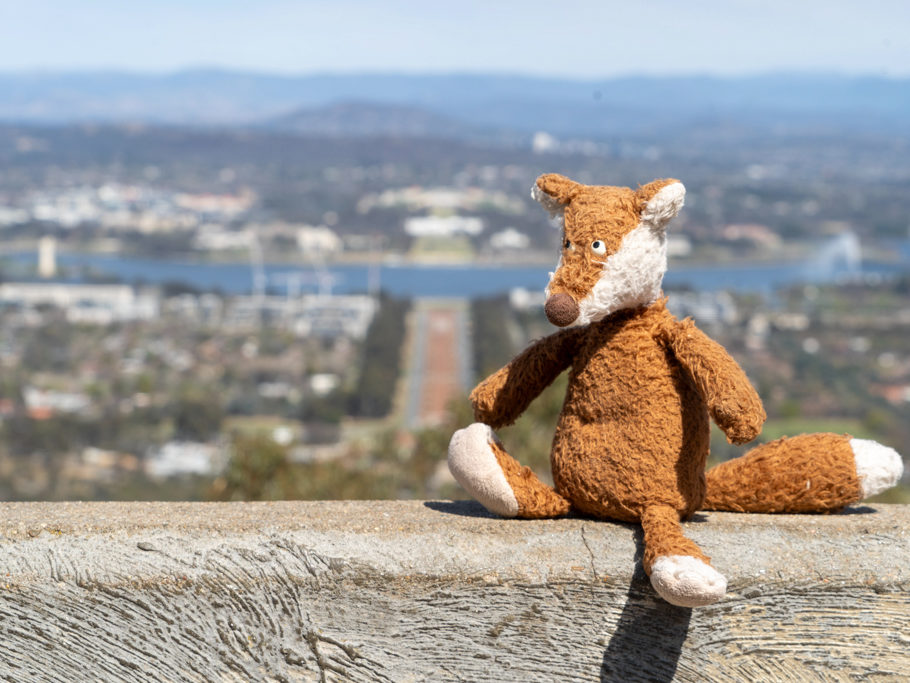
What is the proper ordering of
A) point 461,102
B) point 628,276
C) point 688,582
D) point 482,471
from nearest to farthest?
point 688,582, point 628,276, point 482,471, point 461,102

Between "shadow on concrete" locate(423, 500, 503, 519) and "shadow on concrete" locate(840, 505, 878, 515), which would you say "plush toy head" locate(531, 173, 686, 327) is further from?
"shadow on concrete" locate(840, 505, 878, 515)

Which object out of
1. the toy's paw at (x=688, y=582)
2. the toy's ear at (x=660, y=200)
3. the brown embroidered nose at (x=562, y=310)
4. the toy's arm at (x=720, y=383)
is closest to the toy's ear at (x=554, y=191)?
the toy's ear at (x=660, y=200)

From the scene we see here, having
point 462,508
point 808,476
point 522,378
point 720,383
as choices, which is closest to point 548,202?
point 522,378

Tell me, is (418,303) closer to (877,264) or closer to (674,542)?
(877,264)

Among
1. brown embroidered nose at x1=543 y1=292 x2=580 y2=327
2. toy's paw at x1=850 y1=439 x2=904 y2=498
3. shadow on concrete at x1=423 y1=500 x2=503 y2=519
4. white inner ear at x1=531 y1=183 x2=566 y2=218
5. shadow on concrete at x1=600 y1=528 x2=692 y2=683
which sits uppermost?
white inner ear at x1=531 y1=183 x2=566 y2=218

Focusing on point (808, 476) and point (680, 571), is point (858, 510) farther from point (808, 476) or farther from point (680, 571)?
point (680, 571)

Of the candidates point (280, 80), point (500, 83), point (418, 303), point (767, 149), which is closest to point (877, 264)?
point (767, 149)

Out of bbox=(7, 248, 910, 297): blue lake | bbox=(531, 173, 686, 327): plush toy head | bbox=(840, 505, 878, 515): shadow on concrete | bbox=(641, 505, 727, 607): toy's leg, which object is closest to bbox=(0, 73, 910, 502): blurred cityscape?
bbox=(7, 248, 910, 297): blue lake
